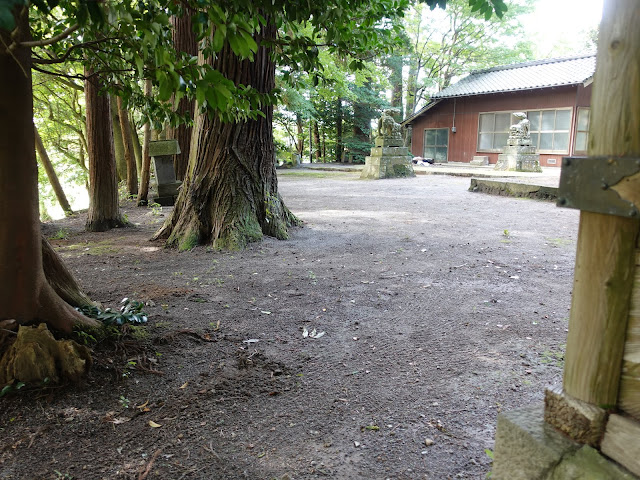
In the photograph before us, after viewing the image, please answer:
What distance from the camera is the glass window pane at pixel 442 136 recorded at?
2433 centimetres

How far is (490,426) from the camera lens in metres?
2.31

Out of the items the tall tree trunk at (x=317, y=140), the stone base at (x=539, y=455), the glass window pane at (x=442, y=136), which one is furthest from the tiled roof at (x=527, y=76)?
the stone base at (x=539, y=455)

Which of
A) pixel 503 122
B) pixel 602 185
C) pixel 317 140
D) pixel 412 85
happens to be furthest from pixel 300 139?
pixel 602 185

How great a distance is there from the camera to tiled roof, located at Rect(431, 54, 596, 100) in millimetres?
19047

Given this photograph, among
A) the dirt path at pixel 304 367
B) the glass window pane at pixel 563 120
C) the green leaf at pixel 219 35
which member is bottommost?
the dirt path at pixel 304 367

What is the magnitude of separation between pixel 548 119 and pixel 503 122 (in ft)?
6.91

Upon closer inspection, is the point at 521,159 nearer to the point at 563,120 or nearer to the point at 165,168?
the point at 563,120

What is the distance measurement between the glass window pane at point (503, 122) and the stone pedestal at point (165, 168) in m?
16.6

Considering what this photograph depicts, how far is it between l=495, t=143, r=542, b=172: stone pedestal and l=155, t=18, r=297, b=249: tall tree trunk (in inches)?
511

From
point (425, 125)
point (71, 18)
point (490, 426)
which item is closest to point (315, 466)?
point (490, 426)

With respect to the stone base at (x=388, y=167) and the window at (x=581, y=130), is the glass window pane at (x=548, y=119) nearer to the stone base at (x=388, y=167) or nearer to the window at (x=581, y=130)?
the window at (x=581, y=130)

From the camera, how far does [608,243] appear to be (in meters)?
1.40

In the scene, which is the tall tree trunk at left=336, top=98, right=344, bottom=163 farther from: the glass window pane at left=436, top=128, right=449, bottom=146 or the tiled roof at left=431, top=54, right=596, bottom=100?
the tiled roof at left=431, top=54, right=596, bottom=100

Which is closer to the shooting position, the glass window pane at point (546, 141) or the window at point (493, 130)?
the glass window pane at point (546, 141)
